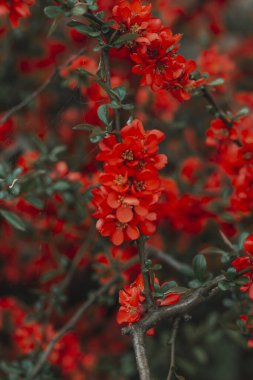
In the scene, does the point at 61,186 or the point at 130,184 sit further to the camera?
the point at 61,186

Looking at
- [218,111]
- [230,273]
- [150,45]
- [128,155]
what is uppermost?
[150,45]

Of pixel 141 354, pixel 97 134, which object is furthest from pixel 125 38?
pixel 141 354

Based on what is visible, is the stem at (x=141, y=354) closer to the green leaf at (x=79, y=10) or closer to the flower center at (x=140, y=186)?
the flower center at (x=140, y=186)

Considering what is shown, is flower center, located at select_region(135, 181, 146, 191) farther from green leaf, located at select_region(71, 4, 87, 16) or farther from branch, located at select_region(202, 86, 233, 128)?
branch, located at select_region(202, 86, 233, 128)

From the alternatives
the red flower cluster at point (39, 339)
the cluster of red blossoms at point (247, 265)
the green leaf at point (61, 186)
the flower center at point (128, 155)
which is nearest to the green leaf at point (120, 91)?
the flower center at point (128, 155)

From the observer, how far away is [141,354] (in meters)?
0.96

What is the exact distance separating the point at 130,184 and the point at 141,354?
0.31 m

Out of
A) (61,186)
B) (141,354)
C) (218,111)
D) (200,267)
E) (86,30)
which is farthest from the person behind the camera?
(61,186)

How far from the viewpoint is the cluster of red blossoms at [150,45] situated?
1027 mm

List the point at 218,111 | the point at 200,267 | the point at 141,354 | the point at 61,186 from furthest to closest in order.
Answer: the point at 61,186, the point at 218,111, the point at 200,267, the point at 141,354

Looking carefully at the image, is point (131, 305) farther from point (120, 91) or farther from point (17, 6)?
point (17, 6)

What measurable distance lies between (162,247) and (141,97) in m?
0.69

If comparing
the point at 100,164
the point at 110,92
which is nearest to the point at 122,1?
the point at 110,92

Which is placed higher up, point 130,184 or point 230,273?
point 130,184
